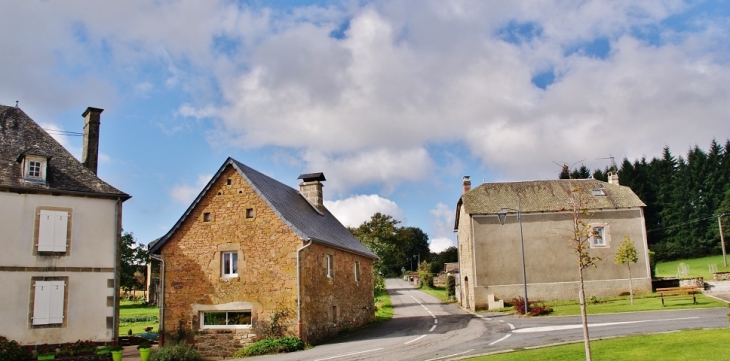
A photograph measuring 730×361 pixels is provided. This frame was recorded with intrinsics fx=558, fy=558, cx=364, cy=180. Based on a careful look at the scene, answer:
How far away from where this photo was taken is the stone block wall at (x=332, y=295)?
70.1ft

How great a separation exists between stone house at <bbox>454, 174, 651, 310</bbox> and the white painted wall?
69.9ft

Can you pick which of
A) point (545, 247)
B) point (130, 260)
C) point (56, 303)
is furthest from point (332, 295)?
point (130, 260)

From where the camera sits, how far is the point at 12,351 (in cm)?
1833

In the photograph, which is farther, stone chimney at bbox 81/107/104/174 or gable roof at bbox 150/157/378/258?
stone chimney at bbox 81/107/104/174

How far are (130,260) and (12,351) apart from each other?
46.2 meters

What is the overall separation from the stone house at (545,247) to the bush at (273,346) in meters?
16.7

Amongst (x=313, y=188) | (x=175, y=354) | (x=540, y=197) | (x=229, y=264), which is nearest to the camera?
(x=175, y=354)

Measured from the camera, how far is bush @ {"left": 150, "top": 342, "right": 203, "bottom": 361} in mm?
19234

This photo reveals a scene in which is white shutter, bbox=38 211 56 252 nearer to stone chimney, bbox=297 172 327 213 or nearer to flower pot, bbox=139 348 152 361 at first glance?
flower pot, bbox=139 348 152 361

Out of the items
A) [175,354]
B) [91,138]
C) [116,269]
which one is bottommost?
[175,354]

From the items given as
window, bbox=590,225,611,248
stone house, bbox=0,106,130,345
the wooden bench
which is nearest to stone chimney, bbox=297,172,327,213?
stone house, bbox=0,106,130,345

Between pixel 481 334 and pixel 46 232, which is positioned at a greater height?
pixel 46 232

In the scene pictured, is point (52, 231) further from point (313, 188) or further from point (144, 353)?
point (313, 188)

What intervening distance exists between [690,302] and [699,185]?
50.2 meters
